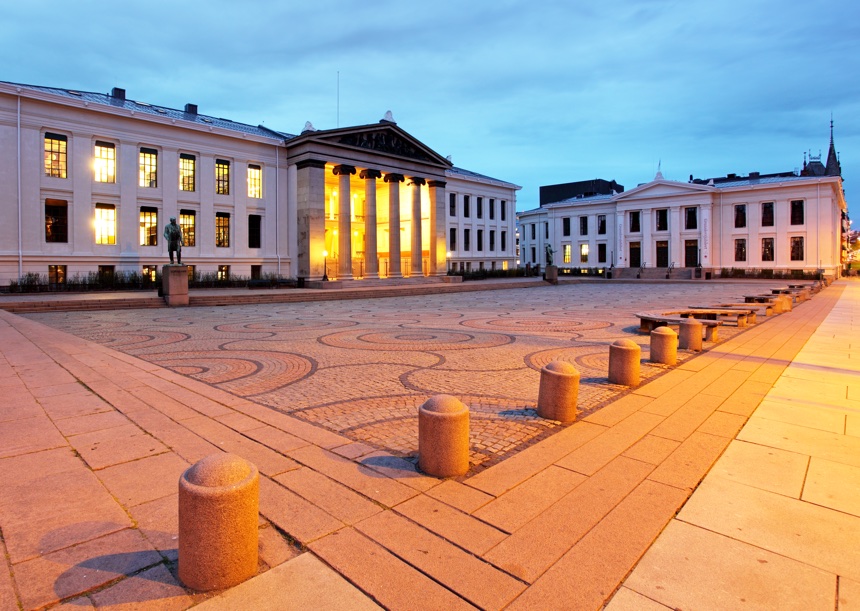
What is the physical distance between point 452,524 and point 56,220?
3972cm

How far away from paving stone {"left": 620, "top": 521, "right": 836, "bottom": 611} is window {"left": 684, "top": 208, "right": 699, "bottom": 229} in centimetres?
7418

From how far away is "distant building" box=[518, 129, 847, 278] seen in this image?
6100 cm

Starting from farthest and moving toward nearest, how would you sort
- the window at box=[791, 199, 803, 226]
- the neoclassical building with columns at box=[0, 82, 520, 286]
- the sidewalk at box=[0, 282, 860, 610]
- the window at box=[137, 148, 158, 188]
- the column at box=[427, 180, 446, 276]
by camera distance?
the window at box=[791, 199, 803, 226] → the column at box=[427, 180, 446, 276] → the window at box=[137, 148, 158, 188] → the neoclassical building with columns at box=[0, 82, 520, 286] → the sidewalk at box=[0, 282, 860, 610]

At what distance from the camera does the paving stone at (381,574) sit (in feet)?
9.39

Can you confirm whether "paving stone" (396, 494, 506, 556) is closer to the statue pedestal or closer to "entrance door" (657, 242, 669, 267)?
the statue pedestal

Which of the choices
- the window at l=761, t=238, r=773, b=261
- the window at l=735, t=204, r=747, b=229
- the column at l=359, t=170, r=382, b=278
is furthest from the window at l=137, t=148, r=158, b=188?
the window at l=761, t=238, r=773, b=261

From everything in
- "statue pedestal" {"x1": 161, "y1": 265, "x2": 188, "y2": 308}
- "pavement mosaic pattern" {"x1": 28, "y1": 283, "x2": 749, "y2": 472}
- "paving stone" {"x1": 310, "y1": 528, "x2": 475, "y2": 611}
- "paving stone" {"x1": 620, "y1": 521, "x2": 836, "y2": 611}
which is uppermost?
"statue pedestal" {"x1": 161, "y1": 265, "x2": 188, "y2": 308}

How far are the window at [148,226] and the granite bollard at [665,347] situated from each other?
37.2m

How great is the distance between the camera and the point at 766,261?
64750mm

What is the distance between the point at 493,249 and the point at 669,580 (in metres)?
66.1

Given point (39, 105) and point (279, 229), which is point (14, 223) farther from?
point (279, 229)

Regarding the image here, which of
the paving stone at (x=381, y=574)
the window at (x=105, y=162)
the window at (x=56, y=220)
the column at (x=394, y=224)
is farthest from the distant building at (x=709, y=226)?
the paving stone at (x=381, y=574)

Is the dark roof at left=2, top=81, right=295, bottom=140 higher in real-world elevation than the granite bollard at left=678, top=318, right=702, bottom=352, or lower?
higher

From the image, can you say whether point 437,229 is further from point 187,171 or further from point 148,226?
point 148,226
